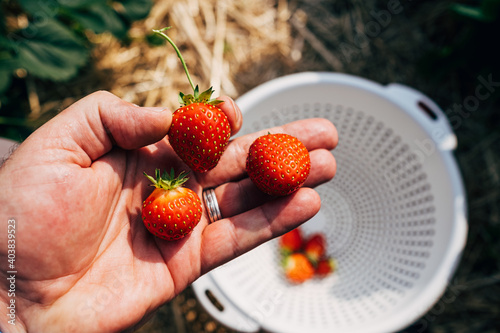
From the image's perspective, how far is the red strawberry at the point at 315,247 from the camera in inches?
84.3

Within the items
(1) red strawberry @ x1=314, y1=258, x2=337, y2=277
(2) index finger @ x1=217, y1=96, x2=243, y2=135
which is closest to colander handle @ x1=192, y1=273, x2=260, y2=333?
(1) red strawberry @ x1=314, y1=258, x2=337, y2=277

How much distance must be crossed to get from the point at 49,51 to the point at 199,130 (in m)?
1.04

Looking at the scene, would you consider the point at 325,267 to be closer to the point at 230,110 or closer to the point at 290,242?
the point at 290,242

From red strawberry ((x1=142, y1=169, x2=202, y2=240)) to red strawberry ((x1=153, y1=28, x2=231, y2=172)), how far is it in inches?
4.1

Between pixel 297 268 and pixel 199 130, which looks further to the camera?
pixel 297 268

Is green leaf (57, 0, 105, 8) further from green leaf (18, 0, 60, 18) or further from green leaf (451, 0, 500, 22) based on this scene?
green leaf (451, 0, 500, 22)

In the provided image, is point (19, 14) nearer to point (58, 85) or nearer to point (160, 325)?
point (58, 85)

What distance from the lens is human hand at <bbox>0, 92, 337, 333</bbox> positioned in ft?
3.77

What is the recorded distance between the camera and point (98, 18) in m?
1.84

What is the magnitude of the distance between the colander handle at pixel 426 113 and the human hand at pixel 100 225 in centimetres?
78

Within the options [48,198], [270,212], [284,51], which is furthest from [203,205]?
[284,51]

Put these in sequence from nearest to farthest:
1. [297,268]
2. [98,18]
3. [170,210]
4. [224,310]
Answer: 1. [170,210]
2. [224,310]
3. [98,18]
4. [297,268]

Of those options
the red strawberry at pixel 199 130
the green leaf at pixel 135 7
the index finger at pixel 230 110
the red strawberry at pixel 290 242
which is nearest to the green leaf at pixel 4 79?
the green leaf at pixel 135 7

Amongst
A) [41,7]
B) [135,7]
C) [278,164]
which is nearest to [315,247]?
[278,164]
